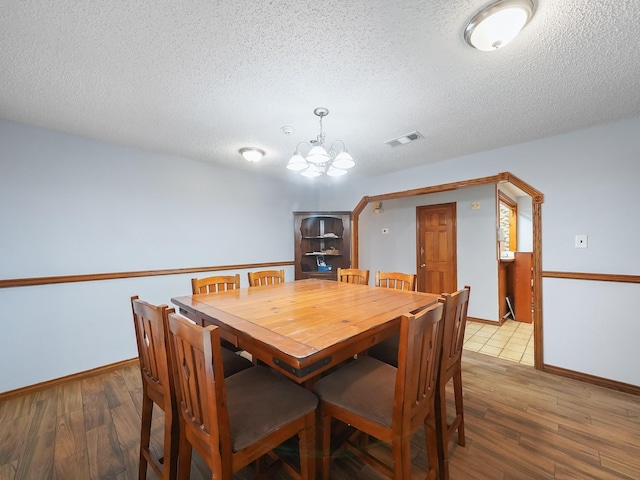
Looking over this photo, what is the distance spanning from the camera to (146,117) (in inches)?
83.0

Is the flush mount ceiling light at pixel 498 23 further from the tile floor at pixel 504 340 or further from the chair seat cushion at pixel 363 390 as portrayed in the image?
the tile floor at pixel 504 340

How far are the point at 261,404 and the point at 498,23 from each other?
76.8 inches

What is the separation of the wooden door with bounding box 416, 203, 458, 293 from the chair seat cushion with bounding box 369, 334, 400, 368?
2.94 metres

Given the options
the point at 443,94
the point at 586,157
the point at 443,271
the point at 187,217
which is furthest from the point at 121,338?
the point at 586,157

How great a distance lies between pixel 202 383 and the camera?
931 millimetres

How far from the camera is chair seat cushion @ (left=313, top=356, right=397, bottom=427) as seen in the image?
3.71ft

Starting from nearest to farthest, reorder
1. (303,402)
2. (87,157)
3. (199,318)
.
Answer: (303,402)
(199,318)
(87,157)

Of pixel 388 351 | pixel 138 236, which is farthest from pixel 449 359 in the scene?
pixel 138 236

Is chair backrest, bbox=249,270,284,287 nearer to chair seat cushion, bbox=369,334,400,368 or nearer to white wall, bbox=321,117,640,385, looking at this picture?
chair seat cushion, bbox=369,334,400,368

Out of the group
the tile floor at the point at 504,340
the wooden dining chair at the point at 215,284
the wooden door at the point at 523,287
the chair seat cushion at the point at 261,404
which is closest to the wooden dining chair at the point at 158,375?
the chair seat cushion at the point at 261,404

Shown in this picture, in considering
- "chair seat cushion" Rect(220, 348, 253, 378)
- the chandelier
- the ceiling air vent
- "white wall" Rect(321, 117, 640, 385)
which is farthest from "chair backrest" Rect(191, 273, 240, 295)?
"white wall" Rect(321, 117, 640, 385)

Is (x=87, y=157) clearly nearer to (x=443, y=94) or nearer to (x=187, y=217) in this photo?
(x=187, y=217)

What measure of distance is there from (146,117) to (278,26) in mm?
1467

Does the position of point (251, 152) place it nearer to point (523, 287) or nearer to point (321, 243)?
point (321, 243)
